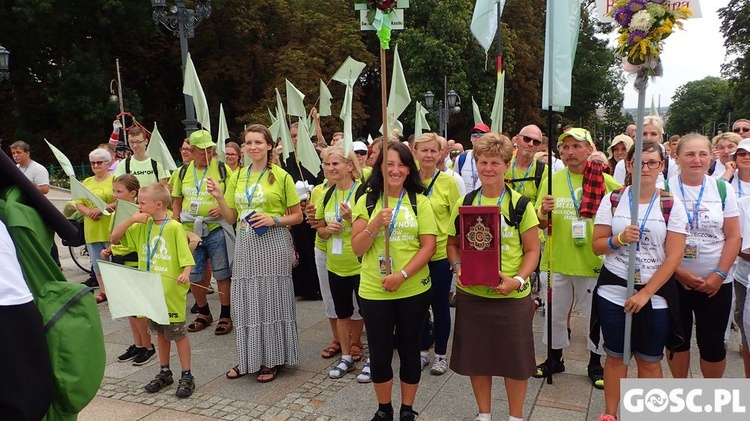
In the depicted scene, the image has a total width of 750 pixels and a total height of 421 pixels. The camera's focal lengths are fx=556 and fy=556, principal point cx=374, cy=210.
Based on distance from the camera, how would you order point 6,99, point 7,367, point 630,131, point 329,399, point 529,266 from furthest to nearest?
point 6,99
point 630,131
point 329,399
point 529,266
point 7,367

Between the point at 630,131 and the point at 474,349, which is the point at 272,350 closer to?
the point at 474,349

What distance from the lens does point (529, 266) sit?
11.1 ft

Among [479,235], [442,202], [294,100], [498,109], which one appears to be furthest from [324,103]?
[479,235]

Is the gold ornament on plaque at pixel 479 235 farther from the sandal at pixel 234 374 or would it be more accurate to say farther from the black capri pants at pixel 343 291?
the sandal at pixel 234 374

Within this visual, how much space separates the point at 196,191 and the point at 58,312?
4256 millimetres

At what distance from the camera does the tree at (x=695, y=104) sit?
97.2 m

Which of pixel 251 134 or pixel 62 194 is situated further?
pixel 62 194

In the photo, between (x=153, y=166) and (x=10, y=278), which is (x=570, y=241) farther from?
(x=153, y=166)

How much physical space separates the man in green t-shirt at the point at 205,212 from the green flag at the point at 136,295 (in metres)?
2.53

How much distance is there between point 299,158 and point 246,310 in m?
1.99

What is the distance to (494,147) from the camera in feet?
11.2

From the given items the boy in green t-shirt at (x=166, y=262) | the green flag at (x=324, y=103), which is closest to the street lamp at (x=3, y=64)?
the green flag at (x=324, y=103)

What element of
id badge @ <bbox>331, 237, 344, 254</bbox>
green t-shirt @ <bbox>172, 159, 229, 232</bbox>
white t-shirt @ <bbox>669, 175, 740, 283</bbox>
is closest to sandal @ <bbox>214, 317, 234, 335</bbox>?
green t-shirt @ <bbox>172, 159, 229, 232</bbox>

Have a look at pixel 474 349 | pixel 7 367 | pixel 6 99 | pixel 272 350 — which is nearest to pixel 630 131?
pixel 474 349
